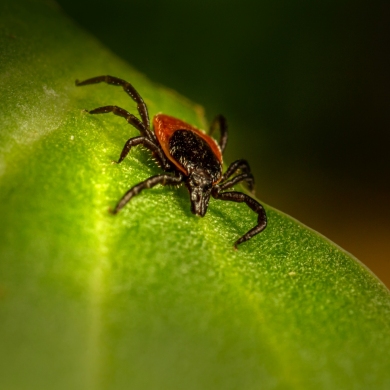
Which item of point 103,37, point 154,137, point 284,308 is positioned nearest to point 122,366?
point 284,308

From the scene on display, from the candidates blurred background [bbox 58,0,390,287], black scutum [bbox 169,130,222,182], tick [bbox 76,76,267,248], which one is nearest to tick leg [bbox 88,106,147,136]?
tick [bbox 76,76,267,248]

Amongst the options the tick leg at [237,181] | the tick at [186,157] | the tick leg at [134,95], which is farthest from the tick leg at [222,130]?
the tick leg at [134,95]

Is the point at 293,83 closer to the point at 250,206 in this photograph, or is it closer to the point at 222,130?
the point at 222,130

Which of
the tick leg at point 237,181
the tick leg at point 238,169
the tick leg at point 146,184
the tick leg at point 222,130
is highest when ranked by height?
the tick leg at point 146,184

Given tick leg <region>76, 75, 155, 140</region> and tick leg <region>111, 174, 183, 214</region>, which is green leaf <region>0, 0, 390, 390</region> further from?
tick leg <region>76, 75, 155, 140</region>

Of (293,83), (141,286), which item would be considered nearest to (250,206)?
(141,286)

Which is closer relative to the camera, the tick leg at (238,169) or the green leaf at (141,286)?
the green leaf at (141,286)

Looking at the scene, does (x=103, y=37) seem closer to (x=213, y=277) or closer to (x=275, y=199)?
(x=275, y=199)

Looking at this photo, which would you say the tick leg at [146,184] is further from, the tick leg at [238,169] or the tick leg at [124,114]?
the tick leg at [238,169]
